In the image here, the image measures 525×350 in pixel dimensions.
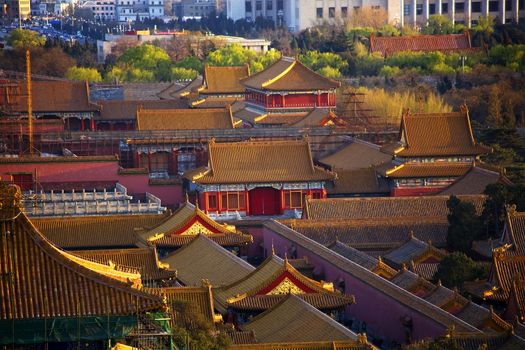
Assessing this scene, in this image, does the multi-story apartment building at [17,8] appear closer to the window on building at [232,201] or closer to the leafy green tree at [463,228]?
the window on building at [232,201]

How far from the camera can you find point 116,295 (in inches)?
876

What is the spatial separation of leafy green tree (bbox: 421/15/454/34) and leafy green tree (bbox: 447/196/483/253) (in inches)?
2370

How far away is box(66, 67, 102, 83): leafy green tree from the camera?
91750 millimetres

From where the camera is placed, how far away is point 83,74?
92.3 m

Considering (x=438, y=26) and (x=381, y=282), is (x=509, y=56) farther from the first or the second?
(x=381, y=282)

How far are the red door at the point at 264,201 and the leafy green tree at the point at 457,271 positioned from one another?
17388 mm

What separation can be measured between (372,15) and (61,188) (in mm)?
63165

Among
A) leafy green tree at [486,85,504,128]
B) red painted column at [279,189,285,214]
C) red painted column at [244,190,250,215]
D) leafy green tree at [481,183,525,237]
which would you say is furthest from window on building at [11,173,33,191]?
leafy green tree at [486,85,504,128]

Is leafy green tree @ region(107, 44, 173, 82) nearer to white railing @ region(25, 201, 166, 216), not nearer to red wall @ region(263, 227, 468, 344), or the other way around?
white railing @ region(25, 201, 166, 216)

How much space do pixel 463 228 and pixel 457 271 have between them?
594 centimetres

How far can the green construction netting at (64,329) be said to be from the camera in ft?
71.6

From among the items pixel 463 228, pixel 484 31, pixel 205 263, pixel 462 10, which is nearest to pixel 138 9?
pixel 462 10

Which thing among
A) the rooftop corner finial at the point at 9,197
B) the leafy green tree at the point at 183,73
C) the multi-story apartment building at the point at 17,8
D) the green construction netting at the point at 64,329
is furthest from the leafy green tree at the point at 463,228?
the multi-story apartment building at the point at 17,8

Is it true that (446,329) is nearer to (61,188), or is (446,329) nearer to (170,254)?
(170,254)
